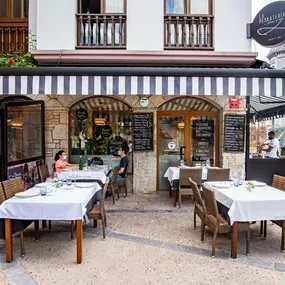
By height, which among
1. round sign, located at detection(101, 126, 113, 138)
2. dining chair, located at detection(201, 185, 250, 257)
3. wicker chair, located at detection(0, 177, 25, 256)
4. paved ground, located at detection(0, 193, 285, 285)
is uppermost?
round sign, located at detection(101, 126, 113, 138)

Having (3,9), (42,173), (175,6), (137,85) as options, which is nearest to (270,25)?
(175,6)

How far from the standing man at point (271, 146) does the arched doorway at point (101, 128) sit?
427cm

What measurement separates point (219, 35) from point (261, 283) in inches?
→ 271

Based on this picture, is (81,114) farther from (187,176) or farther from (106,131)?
(187,176)

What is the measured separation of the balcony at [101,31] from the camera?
27.7 feet

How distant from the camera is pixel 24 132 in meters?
8.58

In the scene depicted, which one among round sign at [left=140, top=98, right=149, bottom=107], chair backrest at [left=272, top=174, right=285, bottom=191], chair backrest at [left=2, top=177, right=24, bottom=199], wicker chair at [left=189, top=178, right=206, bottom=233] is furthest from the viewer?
round sign at [left=140, top=98, right=149, bottom=107]

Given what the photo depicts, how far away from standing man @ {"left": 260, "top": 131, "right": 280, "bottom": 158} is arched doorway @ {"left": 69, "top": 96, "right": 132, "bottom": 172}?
14.0ft

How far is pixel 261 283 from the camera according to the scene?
371 cm

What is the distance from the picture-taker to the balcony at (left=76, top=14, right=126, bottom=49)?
845cm

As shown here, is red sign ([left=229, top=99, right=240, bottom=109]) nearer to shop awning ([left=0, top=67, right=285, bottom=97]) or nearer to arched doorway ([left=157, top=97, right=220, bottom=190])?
arched doorway ([left=157, top=97, right=220, bottom=190])

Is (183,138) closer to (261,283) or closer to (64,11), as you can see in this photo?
(64,11)

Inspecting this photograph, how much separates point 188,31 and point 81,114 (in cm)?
413

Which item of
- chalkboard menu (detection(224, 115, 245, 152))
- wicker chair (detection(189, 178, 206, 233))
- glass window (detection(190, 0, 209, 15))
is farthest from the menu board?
Result: wicker chair (detection(189, 178, 206, 233))
